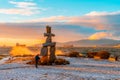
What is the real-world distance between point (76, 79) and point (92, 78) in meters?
1.90

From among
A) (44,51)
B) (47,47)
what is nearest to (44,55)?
(44,51)

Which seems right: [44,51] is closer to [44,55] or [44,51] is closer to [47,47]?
[44,55]

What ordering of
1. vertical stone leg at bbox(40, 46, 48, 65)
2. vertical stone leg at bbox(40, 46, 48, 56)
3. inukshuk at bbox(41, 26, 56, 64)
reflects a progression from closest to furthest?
vertical stone leg at bbox(40, 46, 48, 65)
inukshuk at bbox(41, 26, 56, 64)
vertical stone leg at bbox(40, 46, 48, 56)

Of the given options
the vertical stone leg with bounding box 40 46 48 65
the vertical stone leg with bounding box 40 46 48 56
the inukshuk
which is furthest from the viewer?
the vertical stone leg with bounding box 40 46 48 56

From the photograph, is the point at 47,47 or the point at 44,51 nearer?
the point at 47,47

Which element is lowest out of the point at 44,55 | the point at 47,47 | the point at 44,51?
the point at 44,55

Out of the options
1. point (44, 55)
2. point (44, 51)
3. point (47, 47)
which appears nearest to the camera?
point (47, 47)

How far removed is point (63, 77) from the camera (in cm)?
3450

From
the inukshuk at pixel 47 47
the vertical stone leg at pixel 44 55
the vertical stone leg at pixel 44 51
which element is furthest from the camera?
the vertical stone leg at pixel 44 51

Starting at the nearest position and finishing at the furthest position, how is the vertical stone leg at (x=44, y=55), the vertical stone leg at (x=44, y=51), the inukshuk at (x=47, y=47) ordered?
the vertical stone leg at (x=44, y=55) < the inukshuk at (x=47, y=47) < the vertical stone leg at (x=44, y=51)

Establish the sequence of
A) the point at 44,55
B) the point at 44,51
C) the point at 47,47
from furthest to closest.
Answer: the point at 44,55 < the point at 44,51 < the point at 47,47

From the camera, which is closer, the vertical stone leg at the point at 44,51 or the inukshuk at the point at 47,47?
Result: the inukshuk at the point at 47,47

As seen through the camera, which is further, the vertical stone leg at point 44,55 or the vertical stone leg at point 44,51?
the vertical stone leg at point 44,51

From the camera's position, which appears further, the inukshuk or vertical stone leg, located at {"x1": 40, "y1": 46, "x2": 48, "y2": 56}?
vertical stone leg, located at {"x1": 40, "y1": 46, "x2": 48, "y2": 56}
